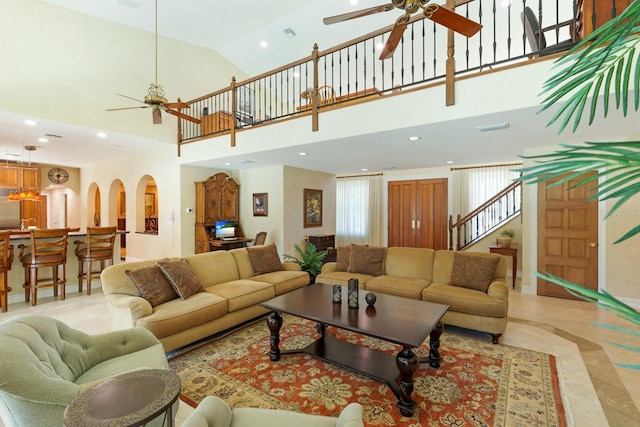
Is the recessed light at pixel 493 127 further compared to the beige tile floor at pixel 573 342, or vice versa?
the recessed light at pixel 493 127

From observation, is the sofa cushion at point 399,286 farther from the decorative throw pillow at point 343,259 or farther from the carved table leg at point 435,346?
the carved table leg at point 435,346

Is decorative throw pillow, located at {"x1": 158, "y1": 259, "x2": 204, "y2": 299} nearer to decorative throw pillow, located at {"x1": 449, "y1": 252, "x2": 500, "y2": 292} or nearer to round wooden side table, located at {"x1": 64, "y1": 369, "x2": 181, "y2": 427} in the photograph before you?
round wooden side table, located at {"x1": 64, "y1": 369, "x2": 181, "y2": 427}

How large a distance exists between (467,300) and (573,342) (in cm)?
118

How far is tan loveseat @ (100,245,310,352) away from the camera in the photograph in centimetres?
282

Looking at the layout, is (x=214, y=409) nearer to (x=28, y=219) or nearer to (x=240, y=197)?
(x=240, y=197)

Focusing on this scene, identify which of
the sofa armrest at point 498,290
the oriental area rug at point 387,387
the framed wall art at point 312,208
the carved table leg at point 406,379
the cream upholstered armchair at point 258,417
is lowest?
the oriental area rug at point 387,387

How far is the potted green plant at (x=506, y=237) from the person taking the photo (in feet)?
19.3

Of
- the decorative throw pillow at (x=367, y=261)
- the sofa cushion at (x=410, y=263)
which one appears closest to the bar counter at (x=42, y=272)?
the decorative throw pillow at (x=367, y=261)

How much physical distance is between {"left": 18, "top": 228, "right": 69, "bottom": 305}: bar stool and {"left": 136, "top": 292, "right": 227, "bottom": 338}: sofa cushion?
109 inches

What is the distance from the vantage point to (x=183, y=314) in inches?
114

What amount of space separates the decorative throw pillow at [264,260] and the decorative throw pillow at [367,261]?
3.67ft

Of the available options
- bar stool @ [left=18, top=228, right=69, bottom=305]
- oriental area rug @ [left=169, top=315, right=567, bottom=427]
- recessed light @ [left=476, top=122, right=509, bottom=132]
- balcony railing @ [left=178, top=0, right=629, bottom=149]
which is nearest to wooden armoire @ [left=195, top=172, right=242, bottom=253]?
balcony railing @ [left=178, top=0, right=629, bottom=149]

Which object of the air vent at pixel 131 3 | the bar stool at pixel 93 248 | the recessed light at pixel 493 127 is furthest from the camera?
the air vent at pixel 131 3

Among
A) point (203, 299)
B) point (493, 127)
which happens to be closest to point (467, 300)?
point (493, 127)
